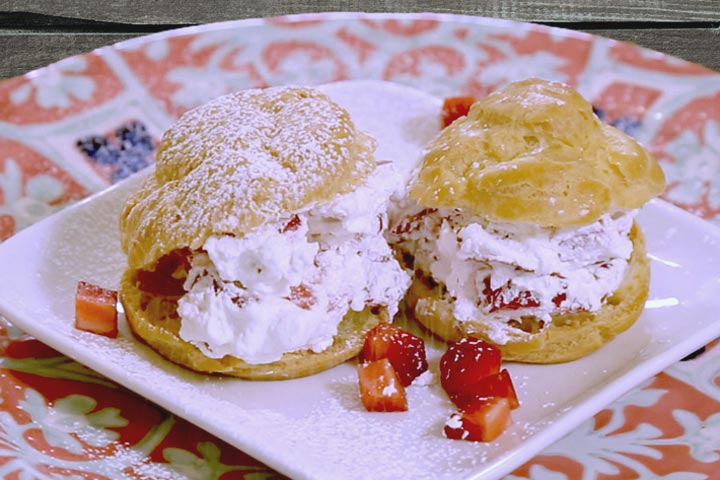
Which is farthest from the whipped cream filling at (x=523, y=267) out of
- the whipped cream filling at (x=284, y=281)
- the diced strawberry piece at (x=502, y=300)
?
the whipped cream filling at (x=284, y=281)

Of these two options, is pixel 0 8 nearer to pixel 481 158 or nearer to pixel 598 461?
pixel 481 158

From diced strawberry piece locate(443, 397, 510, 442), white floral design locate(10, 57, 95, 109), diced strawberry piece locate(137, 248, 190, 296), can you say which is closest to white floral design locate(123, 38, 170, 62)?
white floral design locate(10, 57, 95, 109)

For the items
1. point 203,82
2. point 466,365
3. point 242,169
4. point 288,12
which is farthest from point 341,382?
point 288,12

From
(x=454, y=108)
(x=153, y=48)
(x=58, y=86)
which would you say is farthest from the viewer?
(x=153, y=48)

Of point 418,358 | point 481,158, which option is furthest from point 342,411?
point 481,158

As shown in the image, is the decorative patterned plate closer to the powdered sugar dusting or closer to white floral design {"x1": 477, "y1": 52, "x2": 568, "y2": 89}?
white floral design {"x1": 477, "y1": 52, "x2": 568, "y2": 89}

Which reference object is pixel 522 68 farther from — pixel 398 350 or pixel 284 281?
pixel 284 281

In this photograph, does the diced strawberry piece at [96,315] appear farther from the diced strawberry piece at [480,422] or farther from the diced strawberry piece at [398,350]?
the diced strawberry piece at [480,422]
